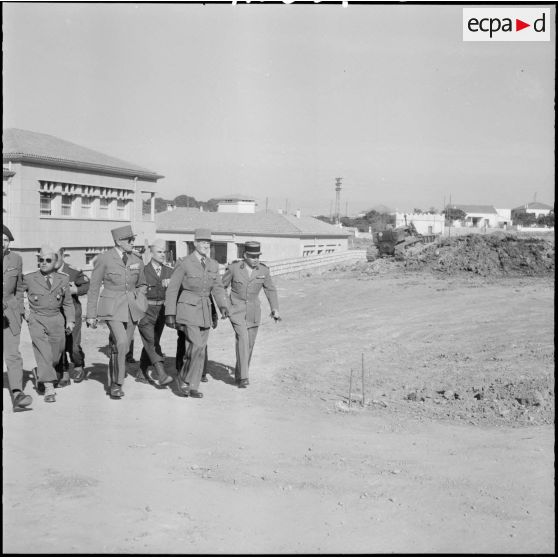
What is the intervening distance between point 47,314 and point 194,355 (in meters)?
1.69

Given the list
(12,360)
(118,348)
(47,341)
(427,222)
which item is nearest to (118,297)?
(118,348)

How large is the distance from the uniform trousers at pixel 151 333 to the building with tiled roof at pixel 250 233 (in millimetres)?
37718

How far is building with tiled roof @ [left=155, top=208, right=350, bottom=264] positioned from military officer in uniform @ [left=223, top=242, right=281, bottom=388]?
38.0 m

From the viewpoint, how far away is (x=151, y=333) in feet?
30.1

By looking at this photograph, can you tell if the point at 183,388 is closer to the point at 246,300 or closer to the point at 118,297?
the point at 118,297

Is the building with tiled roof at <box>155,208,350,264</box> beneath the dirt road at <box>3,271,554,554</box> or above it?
above

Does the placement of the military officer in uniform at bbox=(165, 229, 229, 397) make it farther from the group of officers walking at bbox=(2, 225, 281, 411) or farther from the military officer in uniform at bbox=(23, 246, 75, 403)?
the military officer in uniform at bbox=(23, 246, 75, 403)

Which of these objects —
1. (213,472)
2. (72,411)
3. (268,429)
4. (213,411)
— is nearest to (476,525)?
(213,472)

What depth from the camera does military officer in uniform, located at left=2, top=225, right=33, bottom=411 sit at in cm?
736

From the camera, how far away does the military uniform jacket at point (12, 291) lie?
24.6ft

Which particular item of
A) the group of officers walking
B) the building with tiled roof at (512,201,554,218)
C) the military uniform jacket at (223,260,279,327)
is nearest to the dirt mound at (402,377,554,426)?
the military uniform jacket at (223,260,279,327)

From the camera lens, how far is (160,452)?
20.3 ft

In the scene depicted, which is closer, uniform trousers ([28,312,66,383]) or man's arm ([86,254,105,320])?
uniform trousers ([28,312,66,383])

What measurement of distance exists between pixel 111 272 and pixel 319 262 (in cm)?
2851
